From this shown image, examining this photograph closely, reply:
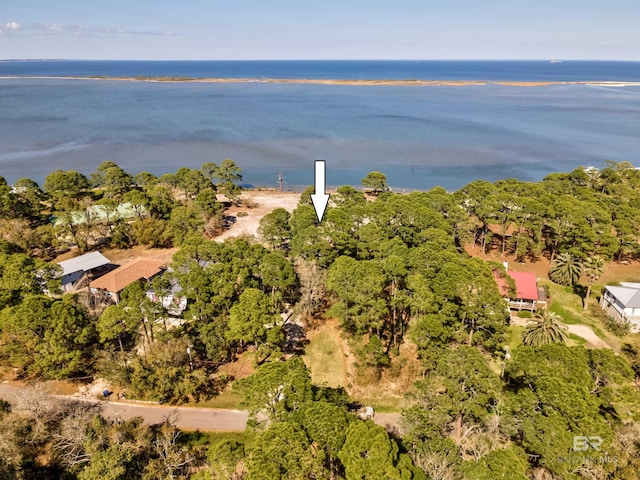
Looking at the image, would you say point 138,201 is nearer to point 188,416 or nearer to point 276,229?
point 276,229

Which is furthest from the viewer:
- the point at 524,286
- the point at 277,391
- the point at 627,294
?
the point at 524,286

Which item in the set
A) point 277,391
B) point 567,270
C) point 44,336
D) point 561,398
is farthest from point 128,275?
point 567,270

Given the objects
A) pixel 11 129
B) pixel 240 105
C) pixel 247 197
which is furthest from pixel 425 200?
pixel 240 105

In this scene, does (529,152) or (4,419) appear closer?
(4,419)

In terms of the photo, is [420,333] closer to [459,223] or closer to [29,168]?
[459,223]

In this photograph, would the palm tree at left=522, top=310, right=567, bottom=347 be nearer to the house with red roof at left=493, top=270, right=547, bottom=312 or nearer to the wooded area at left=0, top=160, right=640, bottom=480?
the wooded area at left=0, top=160, right=640, bottom=480

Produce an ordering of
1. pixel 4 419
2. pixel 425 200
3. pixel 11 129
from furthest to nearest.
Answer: pixel 11 129, pixel 425 200, pixel 4 419

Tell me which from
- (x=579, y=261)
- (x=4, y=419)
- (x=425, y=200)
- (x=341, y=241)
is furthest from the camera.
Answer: (x=425, y=200)

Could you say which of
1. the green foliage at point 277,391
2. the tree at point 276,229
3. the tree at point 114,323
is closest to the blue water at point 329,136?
the tree at point 276,229
